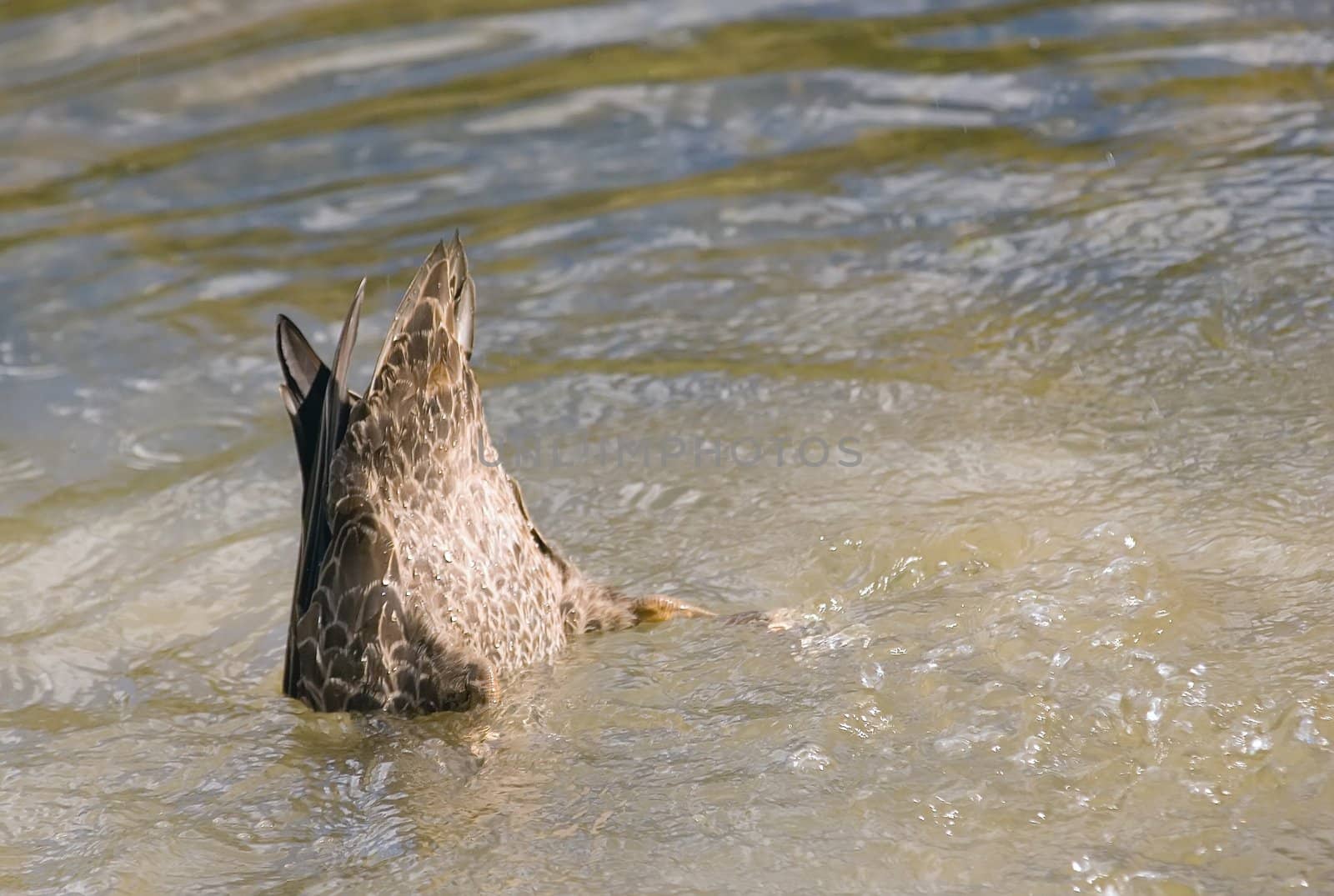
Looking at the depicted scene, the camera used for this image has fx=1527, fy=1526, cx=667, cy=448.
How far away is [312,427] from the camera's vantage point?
13.8ft

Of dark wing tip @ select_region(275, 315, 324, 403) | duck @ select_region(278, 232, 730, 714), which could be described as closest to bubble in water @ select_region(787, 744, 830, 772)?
duck @ select_region(278, 232, 730, 714)

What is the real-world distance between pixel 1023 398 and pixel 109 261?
14.1 ft

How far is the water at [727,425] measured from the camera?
3.56 meters

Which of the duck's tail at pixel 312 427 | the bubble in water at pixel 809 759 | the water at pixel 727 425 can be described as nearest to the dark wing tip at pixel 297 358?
the duck's tail at pixel 312 427

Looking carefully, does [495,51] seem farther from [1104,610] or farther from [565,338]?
[1104,610]

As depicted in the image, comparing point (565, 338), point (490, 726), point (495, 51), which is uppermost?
point (495, 51)

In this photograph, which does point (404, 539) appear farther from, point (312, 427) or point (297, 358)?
point (297, 358)

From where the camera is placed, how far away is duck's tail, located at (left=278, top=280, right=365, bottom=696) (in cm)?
402

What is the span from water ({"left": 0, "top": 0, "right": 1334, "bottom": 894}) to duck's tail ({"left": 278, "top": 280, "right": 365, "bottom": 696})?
40 cm

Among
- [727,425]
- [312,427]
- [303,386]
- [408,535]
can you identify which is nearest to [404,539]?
[408,535]

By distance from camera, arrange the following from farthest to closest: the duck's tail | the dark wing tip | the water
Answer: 1. the dark wing tip
2. the duck's tail
3. the water

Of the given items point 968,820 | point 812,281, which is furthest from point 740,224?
point 968,820

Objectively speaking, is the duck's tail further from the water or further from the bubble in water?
the bubble in water

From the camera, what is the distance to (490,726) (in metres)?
4.12
